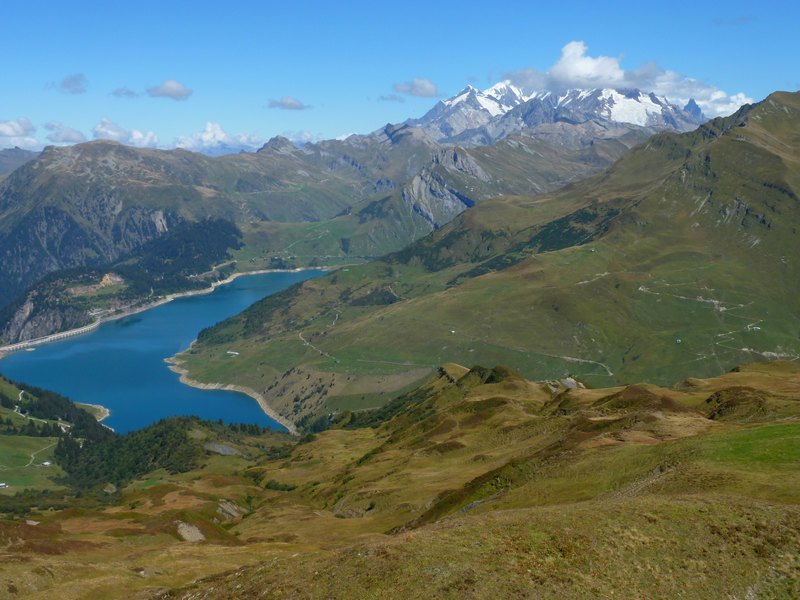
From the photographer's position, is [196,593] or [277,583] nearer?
[277,583]

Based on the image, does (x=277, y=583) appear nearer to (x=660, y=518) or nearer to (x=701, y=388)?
(x=660, y=518)

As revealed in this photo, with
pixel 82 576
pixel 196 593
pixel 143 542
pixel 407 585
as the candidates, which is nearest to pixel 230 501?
pixel 143 542

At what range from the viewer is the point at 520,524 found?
196 feet

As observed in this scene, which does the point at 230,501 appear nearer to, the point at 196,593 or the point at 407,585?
the point at 196,593

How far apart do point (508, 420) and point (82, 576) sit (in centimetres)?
10648

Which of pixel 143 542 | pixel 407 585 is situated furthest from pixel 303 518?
pixel 407 585

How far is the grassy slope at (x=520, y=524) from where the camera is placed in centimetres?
5266

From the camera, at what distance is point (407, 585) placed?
172 feet

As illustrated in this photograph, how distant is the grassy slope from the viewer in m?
52.7

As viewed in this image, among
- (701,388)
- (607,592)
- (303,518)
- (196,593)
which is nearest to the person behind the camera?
(607,592)

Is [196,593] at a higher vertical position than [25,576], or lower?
higher

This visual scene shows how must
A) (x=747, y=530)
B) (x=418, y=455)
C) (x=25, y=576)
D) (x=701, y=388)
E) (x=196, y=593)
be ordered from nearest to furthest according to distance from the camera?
(x=747, y=530)
(x=196, y=593)
(x=25, y=576)
(x=418, y=455)
(x=701, y=388)

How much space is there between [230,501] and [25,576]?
97.3m

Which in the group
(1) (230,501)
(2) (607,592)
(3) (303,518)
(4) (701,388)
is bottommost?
(1) (230,501)
